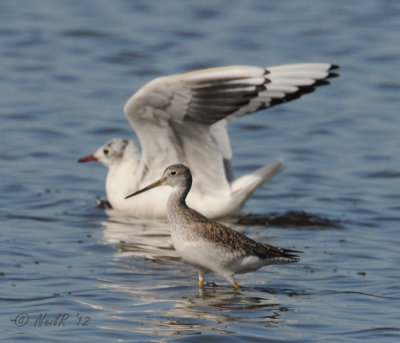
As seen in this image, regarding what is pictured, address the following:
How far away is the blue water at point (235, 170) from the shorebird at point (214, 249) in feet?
0.76

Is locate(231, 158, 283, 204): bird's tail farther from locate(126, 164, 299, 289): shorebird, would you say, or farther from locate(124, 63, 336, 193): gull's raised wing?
locate(126, 164, 299, 289): shorebird

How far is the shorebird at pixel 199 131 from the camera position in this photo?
9906mm

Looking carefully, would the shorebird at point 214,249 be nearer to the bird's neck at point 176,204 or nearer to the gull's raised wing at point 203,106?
the bird's neck at point 176,204

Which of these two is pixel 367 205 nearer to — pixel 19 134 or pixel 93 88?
pixel 19 134

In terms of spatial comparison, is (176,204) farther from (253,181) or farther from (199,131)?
(253,181)

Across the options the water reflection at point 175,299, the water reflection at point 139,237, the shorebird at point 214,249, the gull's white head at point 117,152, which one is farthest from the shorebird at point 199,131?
the shorebird at point 214,249

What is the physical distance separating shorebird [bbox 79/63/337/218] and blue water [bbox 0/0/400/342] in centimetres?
39

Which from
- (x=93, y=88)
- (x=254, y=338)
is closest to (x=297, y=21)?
(x=93, y=88)

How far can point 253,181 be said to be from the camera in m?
10.9

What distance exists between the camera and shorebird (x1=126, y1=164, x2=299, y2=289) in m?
7.86

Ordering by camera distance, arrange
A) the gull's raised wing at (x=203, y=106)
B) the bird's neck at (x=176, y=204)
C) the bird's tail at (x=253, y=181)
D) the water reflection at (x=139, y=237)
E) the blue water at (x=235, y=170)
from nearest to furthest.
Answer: the blue water at (x=235, y=170)
the bird's neck at (x=176, y=204)
the water reflection at (x=139, y=237)
the gull's raised wing at (x=203, y=106)
the bird's tail at (x=253, y=181)

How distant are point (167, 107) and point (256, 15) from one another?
A: 11254mm

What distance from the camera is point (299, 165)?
13609mm

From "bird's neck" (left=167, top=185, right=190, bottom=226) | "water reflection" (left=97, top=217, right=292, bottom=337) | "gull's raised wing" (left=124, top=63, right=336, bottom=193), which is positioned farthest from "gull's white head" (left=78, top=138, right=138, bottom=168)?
"bird's neck" (left=167, top=185, right=190, bottom=226)
